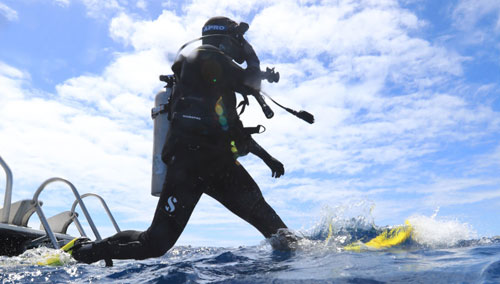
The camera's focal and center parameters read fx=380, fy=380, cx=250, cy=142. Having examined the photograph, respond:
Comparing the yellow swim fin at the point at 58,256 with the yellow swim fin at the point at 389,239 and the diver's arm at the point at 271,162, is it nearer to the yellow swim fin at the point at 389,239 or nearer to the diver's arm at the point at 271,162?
the diver's arm at the point at 271,162

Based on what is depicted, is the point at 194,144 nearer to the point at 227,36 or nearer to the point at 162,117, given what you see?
the point at 227,36

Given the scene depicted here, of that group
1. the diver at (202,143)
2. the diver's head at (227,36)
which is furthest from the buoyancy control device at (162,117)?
the diver's head at (227,36)

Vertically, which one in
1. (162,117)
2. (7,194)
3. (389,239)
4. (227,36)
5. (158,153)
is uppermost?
(227,36)

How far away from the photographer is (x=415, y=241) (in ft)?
14.1

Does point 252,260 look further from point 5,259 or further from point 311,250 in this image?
point 5,259

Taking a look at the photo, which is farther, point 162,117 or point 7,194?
point 162,117

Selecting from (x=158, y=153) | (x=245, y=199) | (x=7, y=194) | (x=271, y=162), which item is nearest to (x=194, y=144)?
(x=245, y=199)

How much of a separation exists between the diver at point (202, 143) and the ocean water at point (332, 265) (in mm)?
315

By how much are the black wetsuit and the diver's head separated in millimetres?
323

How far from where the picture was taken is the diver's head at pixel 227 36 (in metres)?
3.79

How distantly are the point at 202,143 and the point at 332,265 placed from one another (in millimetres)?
1506

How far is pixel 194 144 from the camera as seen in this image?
11.1 feet

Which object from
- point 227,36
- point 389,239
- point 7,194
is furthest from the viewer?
point 7,194

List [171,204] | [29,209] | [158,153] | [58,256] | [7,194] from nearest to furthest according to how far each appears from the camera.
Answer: [171,204]
[58,256]
[7,194]
[158,153]
[29,209]
